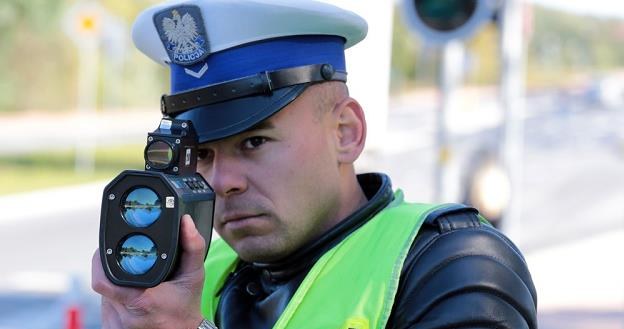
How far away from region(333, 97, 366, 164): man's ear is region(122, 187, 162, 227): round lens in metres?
0.53

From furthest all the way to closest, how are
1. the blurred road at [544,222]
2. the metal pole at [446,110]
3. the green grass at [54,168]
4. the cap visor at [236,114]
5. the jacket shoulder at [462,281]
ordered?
the green grass at [54,168] → the blurred road at [544,222] → the metal pole at [446,110] → the cap visor at [236,114] → the jacket shoulder at [462,281]

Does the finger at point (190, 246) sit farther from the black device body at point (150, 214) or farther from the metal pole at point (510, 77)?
the metal pole at point (510, 77)

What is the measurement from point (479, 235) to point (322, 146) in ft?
1.12

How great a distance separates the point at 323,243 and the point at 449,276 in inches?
13.4

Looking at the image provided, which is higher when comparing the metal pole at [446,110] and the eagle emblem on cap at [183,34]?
the eagle emblem on cap at [183,34]

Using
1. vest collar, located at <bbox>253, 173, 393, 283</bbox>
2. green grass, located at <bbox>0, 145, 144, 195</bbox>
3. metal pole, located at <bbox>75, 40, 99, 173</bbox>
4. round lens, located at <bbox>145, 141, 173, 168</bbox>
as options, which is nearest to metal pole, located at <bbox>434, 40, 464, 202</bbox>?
vest collar, located at <bbox>253, 173, 393, 283</bbox>

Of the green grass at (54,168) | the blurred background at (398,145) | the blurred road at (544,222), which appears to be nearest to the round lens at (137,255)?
the blurred background at (398,145)

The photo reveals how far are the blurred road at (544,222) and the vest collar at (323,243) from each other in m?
2.65

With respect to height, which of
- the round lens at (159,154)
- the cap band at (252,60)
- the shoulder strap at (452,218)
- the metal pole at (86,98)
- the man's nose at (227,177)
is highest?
the cap band at (252,60)

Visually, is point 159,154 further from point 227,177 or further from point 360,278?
point 360,278

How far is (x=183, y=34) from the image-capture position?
2301mm

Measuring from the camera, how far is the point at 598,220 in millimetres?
17672

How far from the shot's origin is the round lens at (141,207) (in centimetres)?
188

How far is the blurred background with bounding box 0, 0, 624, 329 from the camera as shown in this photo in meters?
7.62
